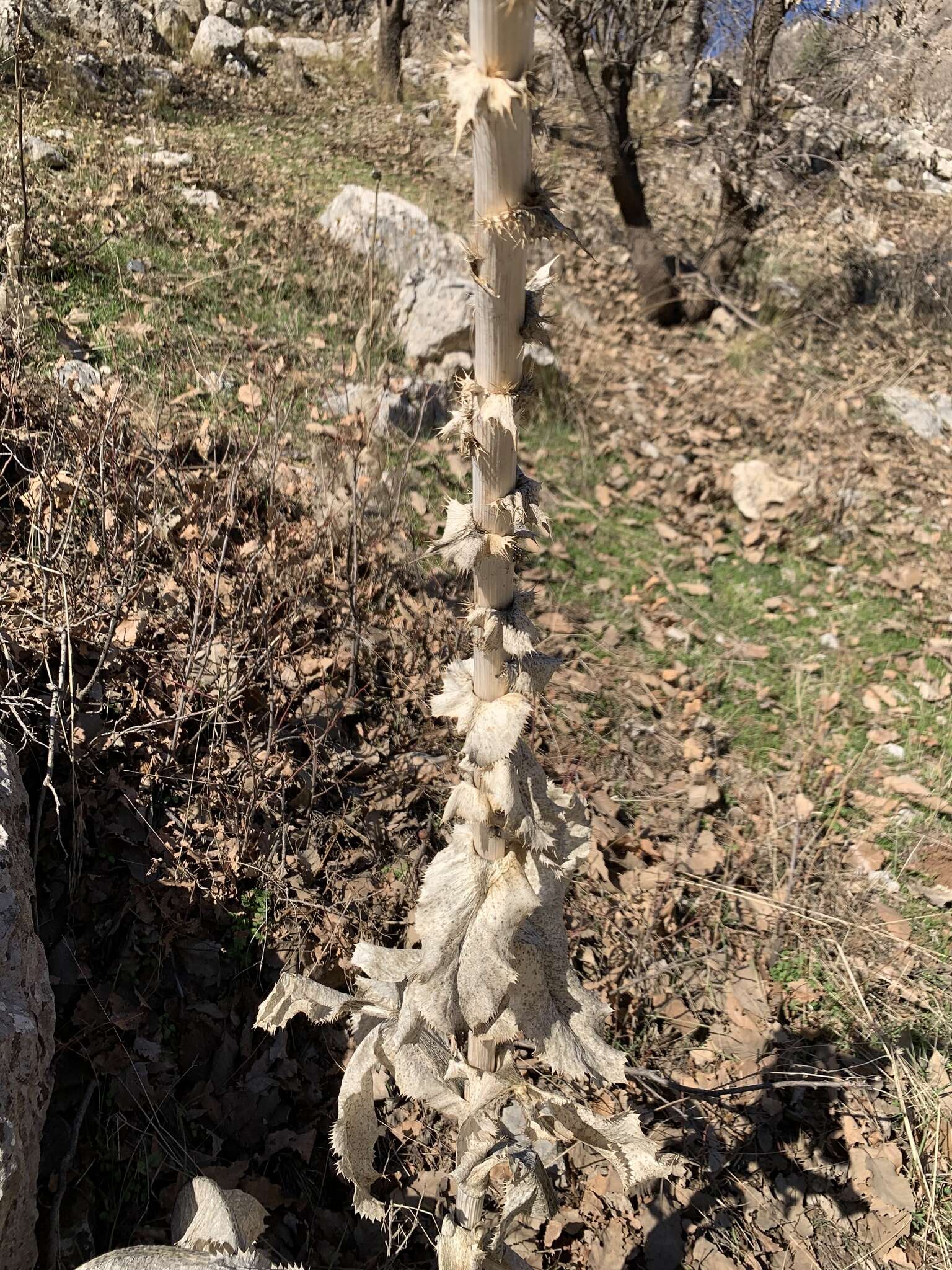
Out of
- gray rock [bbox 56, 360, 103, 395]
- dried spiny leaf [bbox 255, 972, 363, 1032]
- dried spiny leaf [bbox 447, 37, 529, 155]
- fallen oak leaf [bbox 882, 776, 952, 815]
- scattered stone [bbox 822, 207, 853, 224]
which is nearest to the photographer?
dried spiny leaf [bbox 447, 37, 529, 155]

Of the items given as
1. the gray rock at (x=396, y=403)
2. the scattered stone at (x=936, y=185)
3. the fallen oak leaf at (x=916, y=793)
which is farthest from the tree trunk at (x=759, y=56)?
the fallen oak leaf at (x=916, y=793)

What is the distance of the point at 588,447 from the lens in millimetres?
5465

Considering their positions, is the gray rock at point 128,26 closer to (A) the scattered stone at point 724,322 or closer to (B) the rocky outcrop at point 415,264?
(B) the rocky outcrop at point 415,264

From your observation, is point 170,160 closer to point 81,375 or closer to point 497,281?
point 81,375

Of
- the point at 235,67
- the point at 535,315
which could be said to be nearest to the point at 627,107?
the point at 235,67

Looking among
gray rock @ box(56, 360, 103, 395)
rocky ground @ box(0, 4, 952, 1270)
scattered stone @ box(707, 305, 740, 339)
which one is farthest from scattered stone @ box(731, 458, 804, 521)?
gray rock @ box(56, 360, 103, 395)

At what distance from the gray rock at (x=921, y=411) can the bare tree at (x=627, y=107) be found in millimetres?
1856

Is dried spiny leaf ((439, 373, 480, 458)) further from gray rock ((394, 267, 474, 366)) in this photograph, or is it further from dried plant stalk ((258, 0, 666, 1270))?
gray rock ((394, 267, 474, 366))

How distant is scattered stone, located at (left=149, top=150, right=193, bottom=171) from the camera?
548cm

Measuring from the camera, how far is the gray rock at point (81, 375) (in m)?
3.52

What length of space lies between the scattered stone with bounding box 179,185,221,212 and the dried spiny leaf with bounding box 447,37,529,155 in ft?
17.2

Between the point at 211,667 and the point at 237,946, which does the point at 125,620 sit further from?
the point at 237,946

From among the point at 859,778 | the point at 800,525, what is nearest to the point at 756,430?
the point at 800,525

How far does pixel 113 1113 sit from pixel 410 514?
283cm
